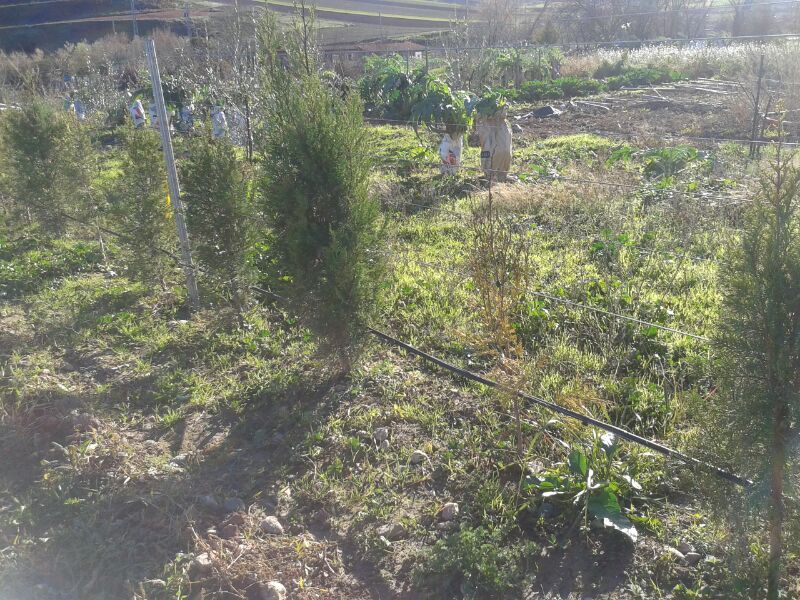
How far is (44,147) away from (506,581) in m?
7.65

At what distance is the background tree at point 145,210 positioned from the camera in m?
6.03

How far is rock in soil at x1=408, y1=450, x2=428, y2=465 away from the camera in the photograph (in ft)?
12.2

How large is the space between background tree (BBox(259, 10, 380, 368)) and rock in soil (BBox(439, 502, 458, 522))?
147 centimetres

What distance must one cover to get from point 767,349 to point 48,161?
8.14m

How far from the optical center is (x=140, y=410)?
4586 millimetres

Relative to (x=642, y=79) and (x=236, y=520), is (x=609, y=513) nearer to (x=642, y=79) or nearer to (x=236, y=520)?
(x=236, y=520)

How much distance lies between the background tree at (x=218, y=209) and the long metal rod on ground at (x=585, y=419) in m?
1.43

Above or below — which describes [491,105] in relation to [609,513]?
above

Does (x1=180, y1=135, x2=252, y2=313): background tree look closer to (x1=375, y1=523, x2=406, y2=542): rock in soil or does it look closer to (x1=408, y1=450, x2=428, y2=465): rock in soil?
(x1=408, y1=450, x2=428, y2=465): rock in soil

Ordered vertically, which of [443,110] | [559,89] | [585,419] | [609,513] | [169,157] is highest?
[559,89]

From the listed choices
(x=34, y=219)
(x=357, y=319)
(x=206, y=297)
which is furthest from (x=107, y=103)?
(x=357, y=319)

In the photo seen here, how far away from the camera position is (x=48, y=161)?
8.01m

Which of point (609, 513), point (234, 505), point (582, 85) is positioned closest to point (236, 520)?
point (234, 505)

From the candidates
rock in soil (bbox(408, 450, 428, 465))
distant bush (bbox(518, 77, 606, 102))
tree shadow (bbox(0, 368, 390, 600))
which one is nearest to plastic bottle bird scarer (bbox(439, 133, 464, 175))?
tree shadow (bbox(0, 368, 390, 600))
